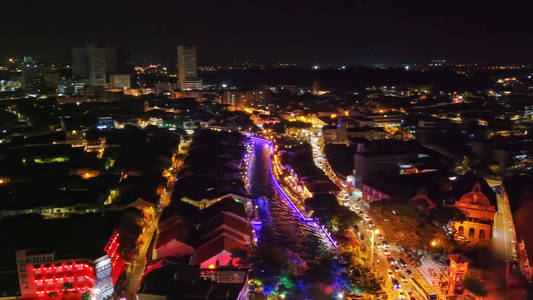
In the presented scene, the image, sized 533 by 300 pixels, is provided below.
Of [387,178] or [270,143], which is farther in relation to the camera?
[270,143]

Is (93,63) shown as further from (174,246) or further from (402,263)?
(402,263)

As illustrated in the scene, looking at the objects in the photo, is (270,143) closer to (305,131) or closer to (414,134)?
(305,131)

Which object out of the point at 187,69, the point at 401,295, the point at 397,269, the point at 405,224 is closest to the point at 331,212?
the point at 405,224

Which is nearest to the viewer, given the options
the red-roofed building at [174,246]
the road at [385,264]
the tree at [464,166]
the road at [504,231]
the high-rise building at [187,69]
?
the road at [385,264]

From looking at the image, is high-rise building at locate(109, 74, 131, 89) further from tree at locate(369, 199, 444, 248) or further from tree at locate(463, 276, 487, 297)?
tree at locate(463, 276, 487, 297)

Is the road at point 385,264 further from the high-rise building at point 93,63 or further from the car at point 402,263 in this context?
the high-rise building at point 93,63

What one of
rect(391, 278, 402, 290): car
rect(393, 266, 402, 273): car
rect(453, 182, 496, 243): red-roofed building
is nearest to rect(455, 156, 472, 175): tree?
rect(453, 182, 496, 243): red-roofed building

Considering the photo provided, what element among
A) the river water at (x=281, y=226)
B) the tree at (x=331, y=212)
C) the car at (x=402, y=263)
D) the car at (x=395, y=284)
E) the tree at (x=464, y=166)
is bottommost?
the river water at (x=281, y=226)

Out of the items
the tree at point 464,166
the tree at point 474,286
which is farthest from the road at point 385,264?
the tree at point 464,166

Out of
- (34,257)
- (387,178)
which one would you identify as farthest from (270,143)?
(34,257)
